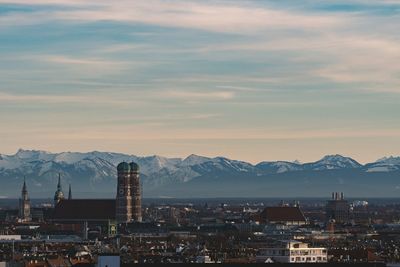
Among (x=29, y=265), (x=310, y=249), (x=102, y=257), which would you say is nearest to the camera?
(x=102, y=257)

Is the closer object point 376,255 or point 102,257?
point 102,257

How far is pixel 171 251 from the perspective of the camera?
174875 millimetres

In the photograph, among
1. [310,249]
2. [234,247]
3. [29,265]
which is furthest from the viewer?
[234,247]

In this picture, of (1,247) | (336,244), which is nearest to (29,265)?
(1,247)

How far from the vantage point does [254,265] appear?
104 meters

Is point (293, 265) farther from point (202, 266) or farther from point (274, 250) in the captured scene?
point (274, 250)

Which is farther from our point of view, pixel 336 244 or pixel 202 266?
pixel 336 244

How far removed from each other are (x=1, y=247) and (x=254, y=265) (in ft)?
272

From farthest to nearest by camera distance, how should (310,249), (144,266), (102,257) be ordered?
(310,249)
(144,266)
(102,257)

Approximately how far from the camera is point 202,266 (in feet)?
337

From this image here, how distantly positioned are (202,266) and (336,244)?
95.3 meters

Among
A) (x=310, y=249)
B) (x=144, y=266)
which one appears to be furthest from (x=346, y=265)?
(x=310, y=249)

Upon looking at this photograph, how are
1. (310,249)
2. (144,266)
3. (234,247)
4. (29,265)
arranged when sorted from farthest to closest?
(234,247) < (310,249) < (29,265) < (144,266)

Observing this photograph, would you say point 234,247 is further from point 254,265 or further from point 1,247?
point 254,265
